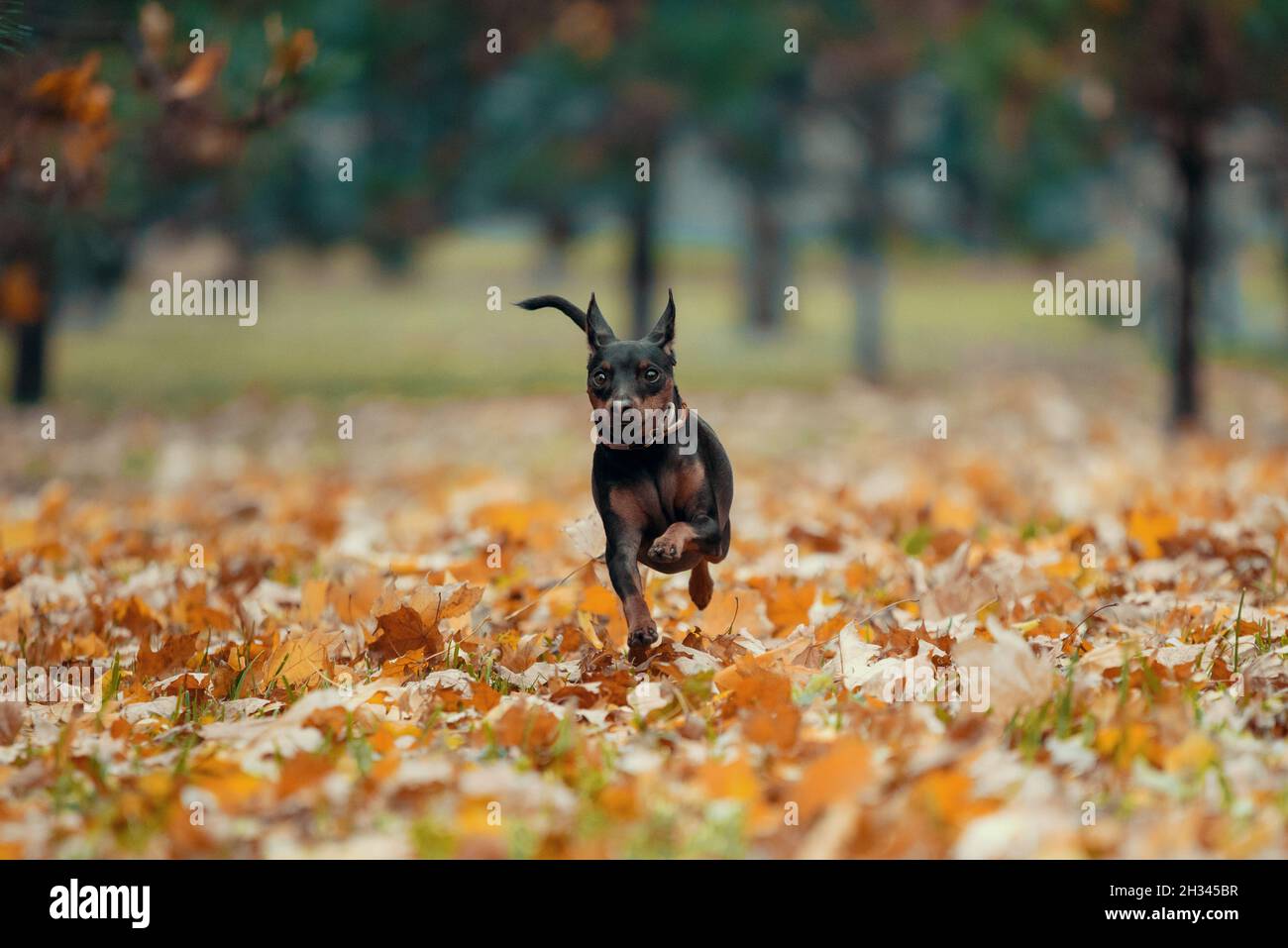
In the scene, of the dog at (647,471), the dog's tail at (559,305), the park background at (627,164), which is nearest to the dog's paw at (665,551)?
the dog at (647,471)

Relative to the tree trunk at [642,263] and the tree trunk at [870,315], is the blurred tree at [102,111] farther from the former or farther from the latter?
the tree trunk at [870,315]

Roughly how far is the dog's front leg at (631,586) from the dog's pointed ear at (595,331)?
0.43 m

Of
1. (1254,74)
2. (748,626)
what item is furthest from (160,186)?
(748,626)

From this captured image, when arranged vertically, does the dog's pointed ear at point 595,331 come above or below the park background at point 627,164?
below

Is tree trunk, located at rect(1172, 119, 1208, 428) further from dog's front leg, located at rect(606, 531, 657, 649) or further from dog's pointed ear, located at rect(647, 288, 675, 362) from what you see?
dog's front leg, located at rect(606, 531, 657, 649)

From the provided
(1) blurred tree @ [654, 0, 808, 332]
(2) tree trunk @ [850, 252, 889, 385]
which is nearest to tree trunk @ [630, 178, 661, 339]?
(1) blurred tree @ [654, 0, 808, 332]

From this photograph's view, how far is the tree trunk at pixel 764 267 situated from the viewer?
26547 mm
